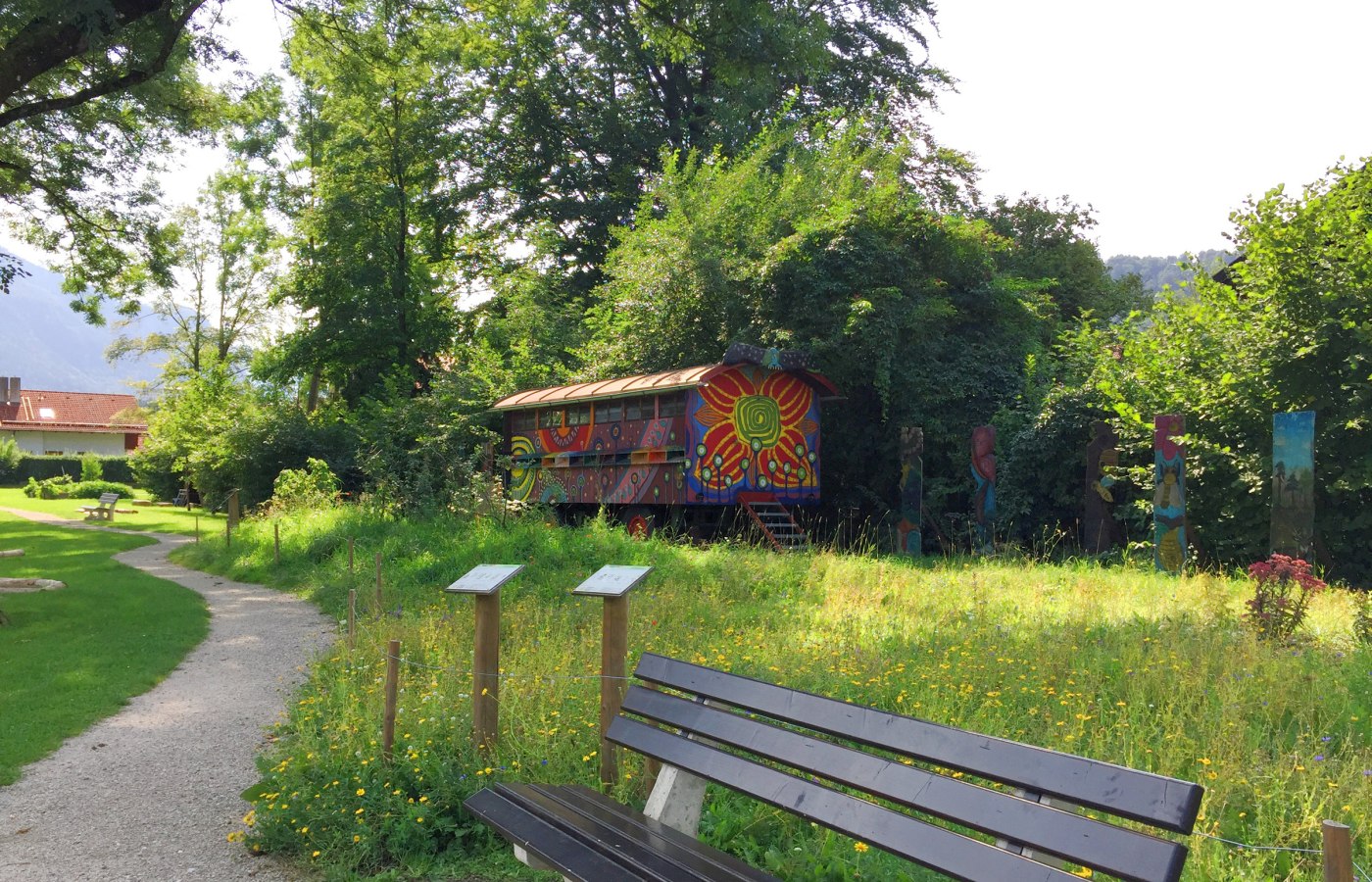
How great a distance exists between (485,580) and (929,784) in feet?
9.58

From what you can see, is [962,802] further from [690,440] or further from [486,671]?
[690,440]

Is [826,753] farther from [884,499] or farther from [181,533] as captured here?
[181,533]

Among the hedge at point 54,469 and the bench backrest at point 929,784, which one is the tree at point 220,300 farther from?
the bench backrest at point 929,784

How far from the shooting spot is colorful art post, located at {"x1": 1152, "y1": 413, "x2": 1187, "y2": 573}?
41.2ft

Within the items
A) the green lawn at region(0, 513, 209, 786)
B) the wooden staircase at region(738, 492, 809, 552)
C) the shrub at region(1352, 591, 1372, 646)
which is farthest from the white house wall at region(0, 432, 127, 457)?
the shrub at region(1352, 591, 1372, 646)

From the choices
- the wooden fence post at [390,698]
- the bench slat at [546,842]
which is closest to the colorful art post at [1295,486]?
the wooden fence post at [390,698]

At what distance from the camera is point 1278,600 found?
7973 millimetres

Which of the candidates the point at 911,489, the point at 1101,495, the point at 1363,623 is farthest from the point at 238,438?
the point at 1363,623

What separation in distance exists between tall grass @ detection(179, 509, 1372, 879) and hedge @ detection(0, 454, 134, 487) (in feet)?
177

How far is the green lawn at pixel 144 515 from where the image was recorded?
30469 mm

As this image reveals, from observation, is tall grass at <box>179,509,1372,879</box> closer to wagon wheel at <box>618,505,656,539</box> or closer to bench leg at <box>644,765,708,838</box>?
bench leg at <box>644,765,708,838</box>

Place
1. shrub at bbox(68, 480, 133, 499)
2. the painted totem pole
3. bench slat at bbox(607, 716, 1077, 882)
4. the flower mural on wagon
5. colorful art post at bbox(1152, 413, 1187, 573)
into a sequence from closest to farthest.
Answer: bench slat at bbox(607, 716, 1077, 882), colorful art post at bbox(1152, 413, 1187, 573), the painted totem pole, the flower mural on wagon, shrub at bbox(68, 480, 133, 499)

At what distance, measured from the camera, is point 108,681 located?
364 inches

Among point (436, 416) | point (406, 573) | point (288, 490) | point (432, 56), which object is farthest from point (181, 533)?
point (406, 573)
